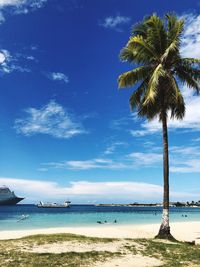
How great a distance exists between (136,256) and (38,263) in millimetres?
4234

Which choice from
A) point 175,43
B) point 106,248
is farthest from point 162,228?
point 175,43

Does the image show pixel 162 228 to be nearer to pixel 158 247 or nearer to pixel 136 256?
pixel 158 247

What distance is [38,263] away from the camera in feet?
43.2

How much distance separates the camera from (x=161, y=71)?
70.9 feet

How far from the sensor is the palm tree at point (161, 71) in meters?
22.0

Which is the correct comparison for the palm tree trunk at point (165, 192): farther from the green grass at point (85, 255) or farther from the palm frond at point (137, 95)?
the green grass at point (85, 255)

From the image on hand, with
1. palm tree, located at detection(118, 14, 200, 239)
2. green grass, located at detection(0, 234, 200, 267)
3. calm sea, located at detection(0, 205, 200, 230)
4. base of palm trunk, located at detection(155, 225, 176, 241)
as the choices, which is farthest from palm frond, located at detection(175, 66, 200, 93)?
calm sea, located at detection(0, 205, 200, 230)

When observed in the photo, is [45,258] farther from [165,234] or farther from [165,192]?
[165,192]

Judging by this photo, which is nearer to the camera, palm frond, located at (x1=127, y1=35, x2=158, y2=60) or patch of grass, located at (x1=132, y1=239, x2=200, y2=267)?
patch of grass, located at (x1=132, y1=239, x2=200, y2=267)

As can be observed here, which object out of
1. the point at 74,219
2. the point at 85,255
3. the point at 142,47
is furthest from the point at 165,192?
the point at 74,219

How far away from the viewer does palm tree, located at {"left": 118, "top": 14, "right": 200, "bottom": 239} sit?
72.0 feet

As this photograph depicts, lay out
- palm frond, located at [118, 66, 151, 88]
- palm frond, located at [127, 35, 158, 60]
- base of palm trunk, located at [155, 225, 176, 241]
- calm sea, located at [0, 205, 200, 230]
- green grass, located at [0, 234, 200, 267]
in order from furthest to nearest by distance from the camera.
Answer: calm sea, located at [0, 205, 200, 230]
palm frond, located at [118, 66, 151, 88]
palm frond, located at [127, 35, 158, 60]
base of palm trunk, located at [155, 225, 176, 241]
green grass, located at [0, 234, 200, 267]

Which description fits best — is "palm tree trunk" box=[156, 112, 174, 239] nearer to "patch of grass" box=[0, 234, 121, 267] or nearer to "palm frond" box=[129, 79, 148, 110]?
"palm frond" box=[129, 79, 148, 110]

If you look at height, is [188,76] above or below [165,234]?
above
